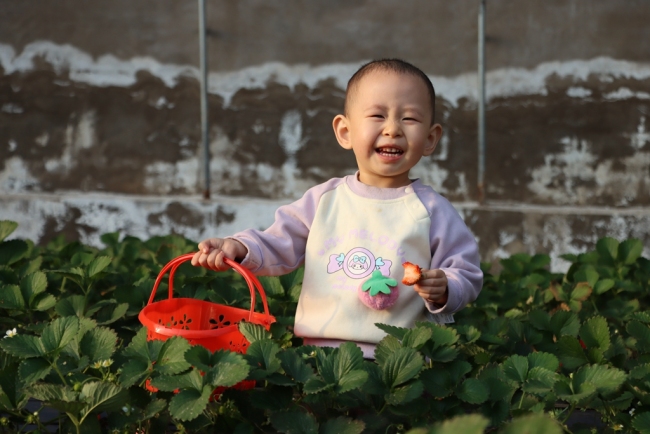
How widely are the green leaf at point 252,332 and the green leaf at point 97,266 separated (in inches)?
31.9

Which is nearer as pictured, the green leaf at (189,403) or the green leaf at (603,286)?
the green leaf at (189,403)

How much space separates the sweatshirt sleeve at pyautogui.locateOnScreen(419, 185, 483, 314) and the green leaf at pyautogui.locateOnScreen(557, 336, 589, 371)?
251mm

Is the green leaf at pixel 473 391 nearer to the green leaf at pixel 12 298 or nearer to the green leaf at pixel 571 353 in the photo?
the green leaf at pixel 571 353

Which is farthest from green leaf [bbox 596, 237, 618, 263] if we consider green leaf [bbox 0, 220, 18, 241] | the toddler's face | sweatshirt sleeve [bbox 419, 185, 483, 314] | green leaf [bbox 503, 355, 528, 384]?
green leaf [bbox 0, 220, 18, 241]

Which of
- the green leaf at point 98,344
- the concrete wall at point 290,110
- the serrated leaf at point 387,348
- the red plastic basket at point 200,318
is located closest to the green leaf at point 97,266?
the red plastic basket at point 200,318

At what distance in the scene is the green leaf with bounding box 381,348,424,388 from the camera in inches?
65.4

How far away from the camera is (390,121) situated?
220 cm

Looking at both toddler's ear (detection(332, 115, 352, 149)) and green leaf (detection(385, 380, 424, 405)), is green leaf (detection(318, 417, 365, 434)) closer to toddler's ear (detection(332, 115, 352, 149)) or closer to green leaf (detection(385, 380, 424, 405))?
green leaf (detection(385, 380, 424, 405))

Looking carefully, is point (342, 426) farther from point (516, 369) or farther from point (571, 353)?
point (571, 353)

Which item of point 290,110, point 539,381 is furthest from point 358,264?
point 290,110

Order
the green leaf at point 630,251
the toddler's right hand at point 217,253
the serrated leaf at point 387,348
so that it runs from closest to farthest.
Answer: the serrated leaf at point 387,348 → the toddler's right hand at point 217,253 → the green leaf at point 630,251

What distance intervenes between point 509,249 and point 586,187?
57cm

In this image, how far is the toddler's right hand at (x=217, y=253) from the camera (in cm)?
211

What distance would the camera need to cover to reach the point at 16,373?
1.80 meters
